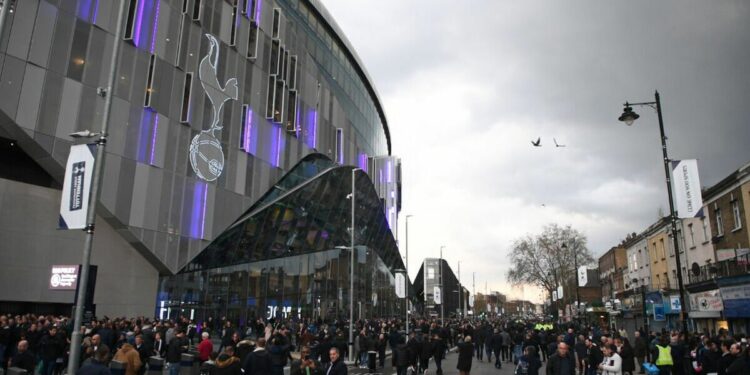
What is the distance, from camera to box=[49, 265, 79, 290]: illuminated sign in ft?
74.7

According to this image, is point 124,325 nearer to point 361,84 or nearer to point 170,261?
point 170,261

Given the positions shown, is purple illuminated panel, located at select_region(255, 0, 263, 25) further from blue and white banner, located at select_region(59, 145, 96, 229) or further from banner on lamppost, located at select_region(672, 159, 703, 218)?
banner on lamppost, located at select_region(672, 159, 703, 218)

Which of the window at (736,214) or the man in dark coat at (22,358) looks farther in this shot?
the window at (736,214)

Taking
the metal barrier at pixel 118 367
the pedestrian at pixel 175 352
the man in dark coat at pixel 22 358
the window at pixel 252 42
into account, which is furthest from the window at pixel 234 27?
the metal barrier at pixel 118 367

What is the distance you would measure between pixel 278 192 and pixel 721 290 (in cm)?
2676

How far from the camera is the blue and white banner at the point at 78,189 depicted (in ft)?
34.6

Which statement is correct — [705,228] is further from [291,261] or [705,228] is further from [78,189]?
[78,189]

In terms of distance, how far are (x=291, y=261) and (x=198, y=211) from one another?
1084 cm

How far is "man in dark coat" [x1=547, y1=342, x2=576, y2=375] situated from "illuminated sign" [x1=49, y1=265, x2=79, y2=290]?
20504mm

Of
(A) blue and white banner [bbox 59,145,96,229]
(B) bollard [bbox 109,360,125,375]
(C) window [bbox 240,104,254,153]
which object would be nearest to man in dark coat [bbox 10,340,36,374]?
(B) bollard [bbox 109,360,125,375]

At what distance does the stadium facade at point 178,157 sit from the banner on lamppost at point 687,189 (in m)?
16.6

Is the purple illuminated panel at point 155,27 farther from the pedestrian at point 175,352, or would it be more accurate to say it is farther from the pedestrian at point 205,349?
the pedestrian at point 175,352

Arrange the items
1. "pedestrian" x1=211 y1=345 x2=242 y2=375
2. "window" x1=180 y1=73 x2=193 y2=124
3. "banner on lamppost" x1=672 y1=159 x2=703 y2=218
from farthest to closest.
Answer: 1. "window" x1=180 y1=73 x2=193 y2=124
2. "banner on lamppost" x1=672 y1=159 x2=703 y2=218
3. "pedestrian" x1=211 y1=345 x2=242 y2=375

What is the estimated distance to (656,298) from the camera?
38.5 m
